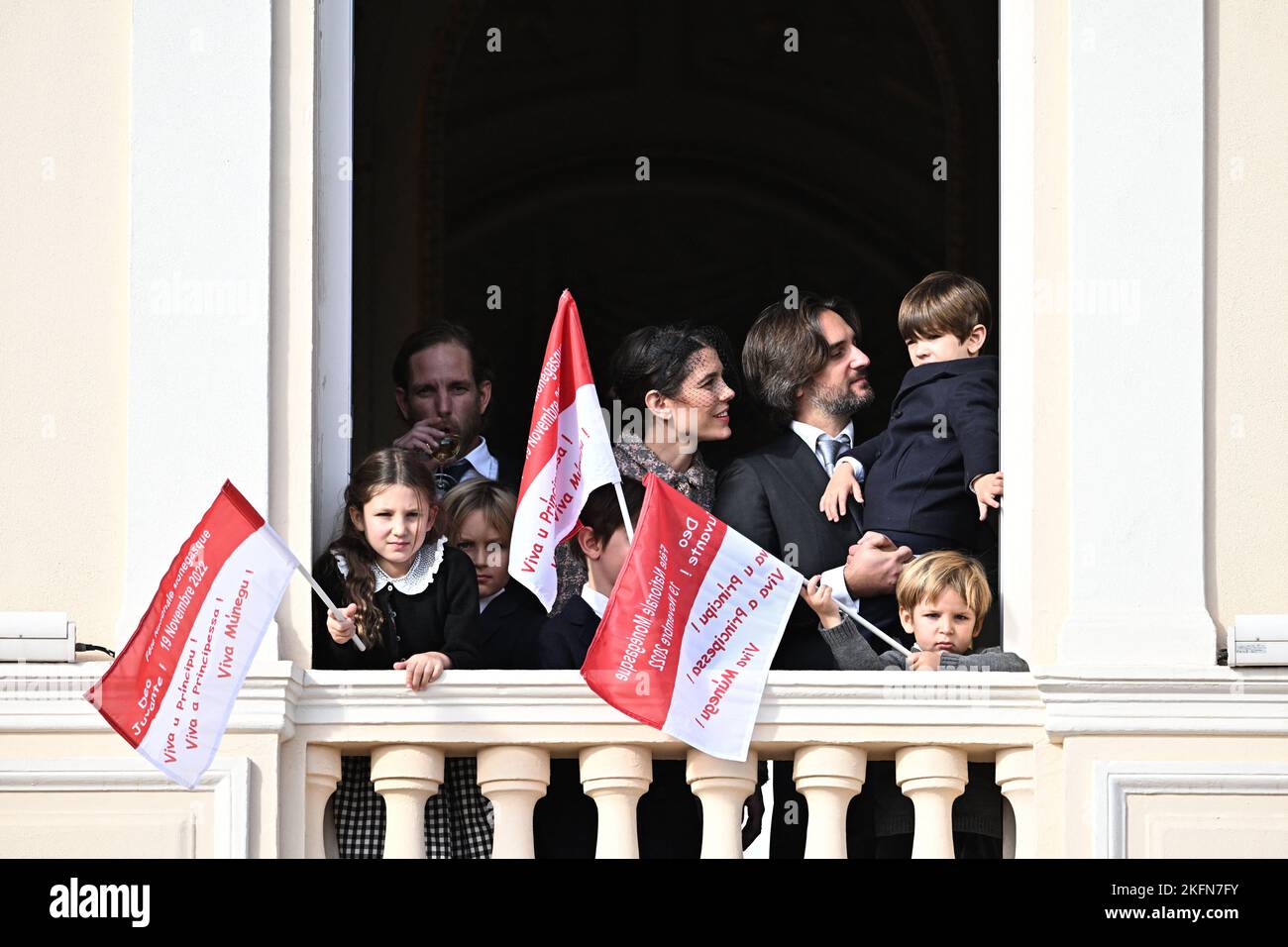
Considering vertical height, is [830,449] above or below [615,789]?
above

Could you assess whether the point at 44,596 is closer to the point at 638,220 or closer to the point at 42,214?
the point at 42,214

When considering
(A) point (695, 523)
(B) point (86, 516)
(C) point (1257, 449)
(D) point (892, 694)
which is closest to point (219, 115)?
(B) point (86, 516)

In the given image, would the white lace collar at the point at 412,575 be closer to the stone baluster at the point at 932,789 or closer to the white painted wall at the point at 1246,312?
the stone baluster at the point at 932,789

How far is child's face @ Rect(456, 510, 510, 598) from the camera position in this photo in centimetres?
1175

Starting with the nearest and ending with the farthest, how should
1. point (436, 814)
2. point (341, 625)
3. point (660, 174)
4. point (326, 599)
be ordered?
point (326, 599), point (341, 625), point (436, 814), point (660, 174)

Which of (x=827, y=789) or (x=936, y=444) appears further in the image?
(x=936, y=444)

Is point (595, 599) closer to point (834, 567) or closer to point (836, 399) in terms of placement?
point (834, 567)

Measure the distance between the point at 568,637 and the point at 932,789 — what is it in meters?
1.37

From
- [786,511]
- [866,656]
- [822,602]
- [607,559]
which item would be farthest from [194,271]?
[866,656]

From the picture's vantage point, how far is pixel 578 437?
11.4 meters

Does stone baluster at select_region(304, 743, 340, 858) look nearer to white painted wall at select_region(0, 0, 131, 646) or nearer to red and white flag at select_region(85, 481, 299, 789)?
red and white flag at select_region(85, 481, 299, 789)

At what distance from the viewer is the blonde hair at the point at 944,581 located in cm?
1113

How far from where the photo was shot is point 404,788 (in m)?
10.8

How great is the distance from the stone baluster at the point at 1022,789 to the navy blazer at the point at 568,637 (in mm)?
1466
